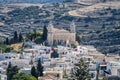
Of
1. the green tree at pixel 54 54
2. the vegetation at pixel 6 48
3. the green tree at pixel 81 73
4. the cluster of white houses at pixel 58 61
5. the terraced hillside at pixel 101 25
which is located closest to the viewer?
the green tree at pixel 81 73

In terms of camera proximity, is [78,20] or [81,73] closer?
[81,73]

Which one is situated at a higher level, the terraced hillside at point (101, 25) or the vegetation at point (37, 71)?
the vegetation at point (37, 71)

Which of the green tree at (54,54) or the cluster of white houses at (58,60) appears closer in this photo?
the cluster of white houses at (58,60)

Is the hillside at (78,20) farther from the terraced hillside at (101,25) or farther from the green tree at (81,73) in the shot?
the green tree at (81,73)

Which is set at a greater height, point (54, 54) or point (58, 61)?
point (58, 61)

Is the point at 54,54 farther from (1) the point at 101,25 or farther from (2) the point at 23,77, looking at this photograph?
(1) the point at 101,25

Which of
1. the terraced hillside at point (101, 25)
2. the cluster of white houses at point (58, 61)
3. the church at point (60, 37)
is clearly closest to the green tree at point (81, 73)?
the cluster of white houses at point (58, 61)

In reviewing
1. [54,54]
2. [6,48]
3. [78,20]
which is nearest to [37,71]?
[54,54]

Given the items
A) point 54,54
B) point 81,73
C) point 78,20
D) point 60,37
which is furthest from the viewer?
point 78,20

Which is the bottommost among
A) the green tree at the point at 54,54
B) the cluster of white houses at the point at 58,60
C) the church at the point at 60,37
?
the church at the point at 60,37

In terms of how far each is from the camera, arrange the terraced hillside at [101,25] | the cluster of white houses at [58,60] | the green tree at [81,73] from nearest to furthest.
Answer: the green tree at [81,73] → the cluster of white houses at [58,60] → the terraced hillside at [101,25]

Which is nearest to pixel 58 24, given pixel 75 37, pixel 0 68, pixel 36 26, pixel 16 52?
pixel 36 26

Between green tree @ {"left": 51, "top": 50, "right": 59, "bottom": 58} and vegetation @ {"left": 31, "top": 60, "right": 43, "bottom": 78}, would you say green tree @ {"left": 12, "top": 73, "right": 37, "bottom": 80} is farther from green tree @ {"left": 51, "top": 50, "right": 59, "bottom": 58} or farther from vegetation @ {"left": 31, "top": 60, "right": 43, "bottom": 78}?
green tree @ {"left": 51, "top": 50, "right": 59, "bottom": 58}
